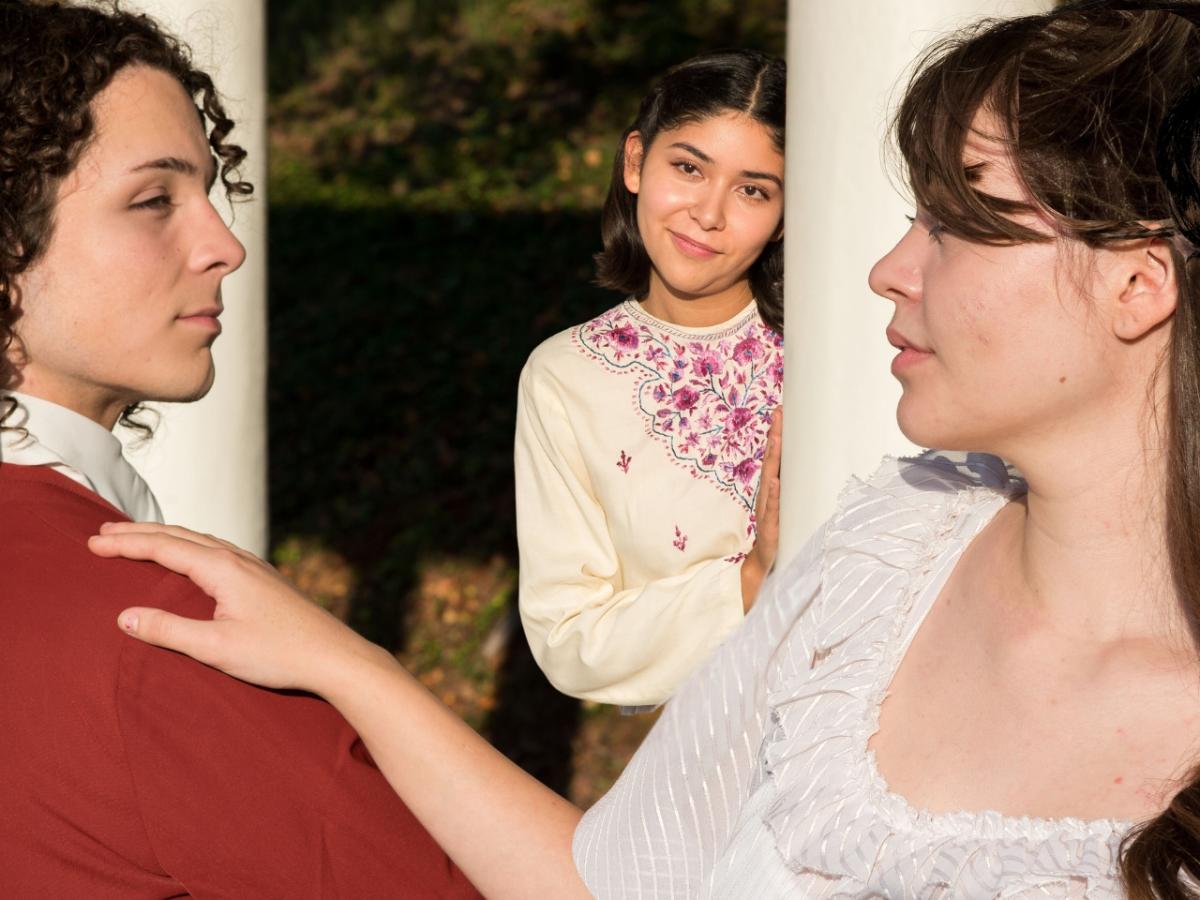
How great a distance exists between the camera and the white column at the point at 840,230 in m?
2.56

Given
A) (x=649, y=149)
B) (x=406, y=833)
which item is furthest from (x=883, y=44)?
(x=406, y=833)

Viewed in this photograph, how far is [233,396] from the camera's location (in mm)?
3713

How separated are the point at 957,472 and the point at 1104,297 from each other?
1.51 feet

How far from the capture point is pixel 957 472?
2129 millimetres

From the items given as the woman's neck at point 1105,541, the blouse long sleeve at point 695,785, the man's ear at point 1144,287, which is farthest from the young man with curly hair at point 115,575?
the man's ear at point 1144,287

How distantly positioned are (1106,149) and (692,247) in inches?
43.2

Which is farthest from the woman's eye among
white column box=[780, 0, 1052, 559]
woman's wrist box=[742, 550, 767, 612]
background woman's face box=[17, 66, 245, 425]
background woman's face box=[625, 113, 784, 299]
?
woman's wrist box=[742, 550, 767, 612]

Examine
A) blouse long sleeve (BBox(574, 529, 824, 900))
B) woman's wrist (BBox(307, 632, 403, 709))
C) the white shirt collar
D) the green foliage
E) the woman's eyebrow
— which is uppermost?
the green foliage

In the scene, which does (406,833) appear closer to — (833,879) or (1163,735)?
(833,879)

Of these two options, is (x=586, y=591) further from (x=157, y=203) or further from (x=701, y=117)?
(x=157, y=203)

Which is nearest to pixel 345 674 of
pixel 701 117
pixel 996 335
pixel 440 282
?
pixel 996 335

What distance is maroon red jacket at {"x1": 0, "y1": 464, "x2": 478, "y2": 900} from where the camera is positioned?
1915 millimetres

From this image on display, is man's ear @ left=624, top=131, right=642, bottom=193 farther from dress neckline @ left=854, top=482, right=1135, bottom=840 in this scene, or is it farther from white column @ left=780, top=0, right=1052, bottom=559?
dress neckline @ left=854, top=482, right=1135, bottom=840

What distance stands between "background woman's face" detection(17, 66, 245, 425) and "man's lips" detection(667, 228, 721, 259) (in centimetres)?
79
